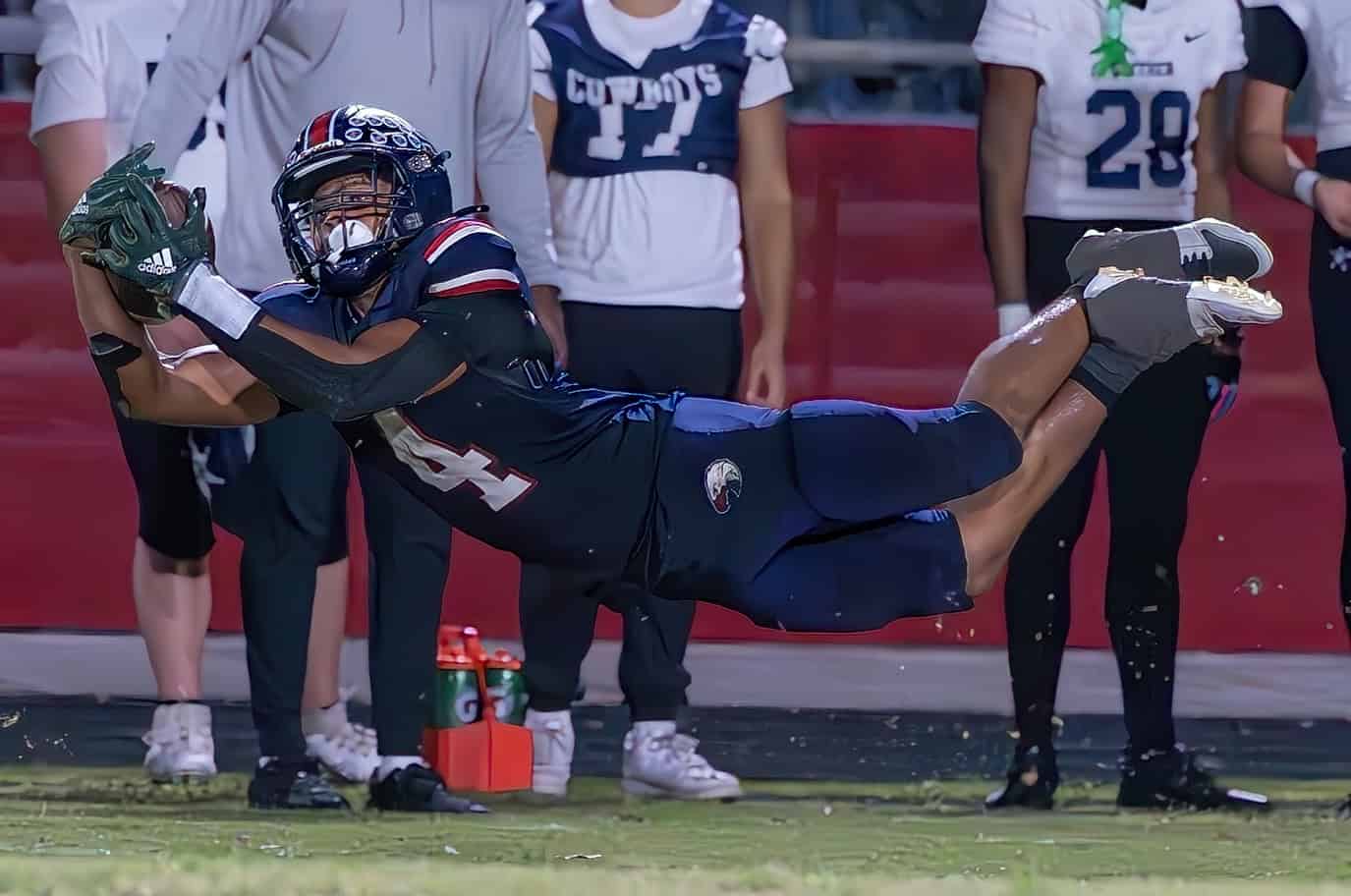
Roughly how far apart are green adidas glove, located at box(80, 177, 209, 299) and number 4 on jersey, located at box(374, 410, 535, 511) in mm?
395

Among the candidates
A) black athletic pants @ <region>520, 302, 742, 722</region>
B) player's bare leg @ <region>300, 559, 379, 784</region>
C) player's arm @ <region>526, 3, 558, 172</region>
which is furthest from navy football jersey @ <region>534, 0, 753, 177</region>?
player's bare leg @ <region>300, 559, 379, 784</region>

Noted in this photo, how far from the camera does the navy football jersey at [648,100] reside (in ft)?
17.8

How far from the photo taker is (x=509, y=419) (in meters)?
4.27

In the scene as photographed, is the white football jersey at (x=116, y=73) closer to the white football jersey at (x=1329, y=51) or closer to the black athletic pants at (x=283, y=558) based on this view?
the black athletic pants at (x=283, y=558)

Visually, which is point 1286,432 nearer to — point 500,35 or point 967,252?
point 967,252

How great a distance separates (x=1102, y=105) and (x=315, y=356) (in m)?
1.99

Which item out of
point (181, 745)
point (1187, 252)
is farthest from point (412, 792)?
point (1187, 252)

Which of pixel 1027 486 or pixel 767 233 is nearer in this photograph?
pixel 1027 486

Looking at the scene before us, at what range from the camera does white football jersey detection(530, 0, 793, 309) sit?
17.9 feet

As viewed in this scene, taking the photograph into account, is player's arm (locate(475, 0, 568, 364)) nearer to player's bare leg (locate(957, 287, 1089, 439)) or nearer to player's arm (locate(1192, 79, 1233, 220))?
player's bare leg (locate(957, 287, 1089, 439))

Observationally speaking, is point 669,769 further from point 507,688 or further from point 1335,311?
point 1335,311

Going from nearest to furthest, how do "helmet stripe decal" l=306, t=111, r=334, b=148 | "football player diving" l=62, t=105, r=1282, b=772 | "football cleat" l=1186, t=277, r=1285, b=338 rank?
"football player diving" l=62, t=105, r=1282, b=772, "helmet stripe decal" l=306, t=111, r=334, b=148, "football cleat" l=1186, t=277, r=1285, b=338

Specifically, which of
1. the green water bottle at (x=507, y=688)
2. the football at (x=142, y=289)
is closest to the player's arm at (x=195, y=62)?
the football at (x=142, y=289)

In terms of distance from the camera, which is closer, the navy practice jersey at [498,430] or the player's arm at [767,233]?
the navy practice jersey at [498,430]
